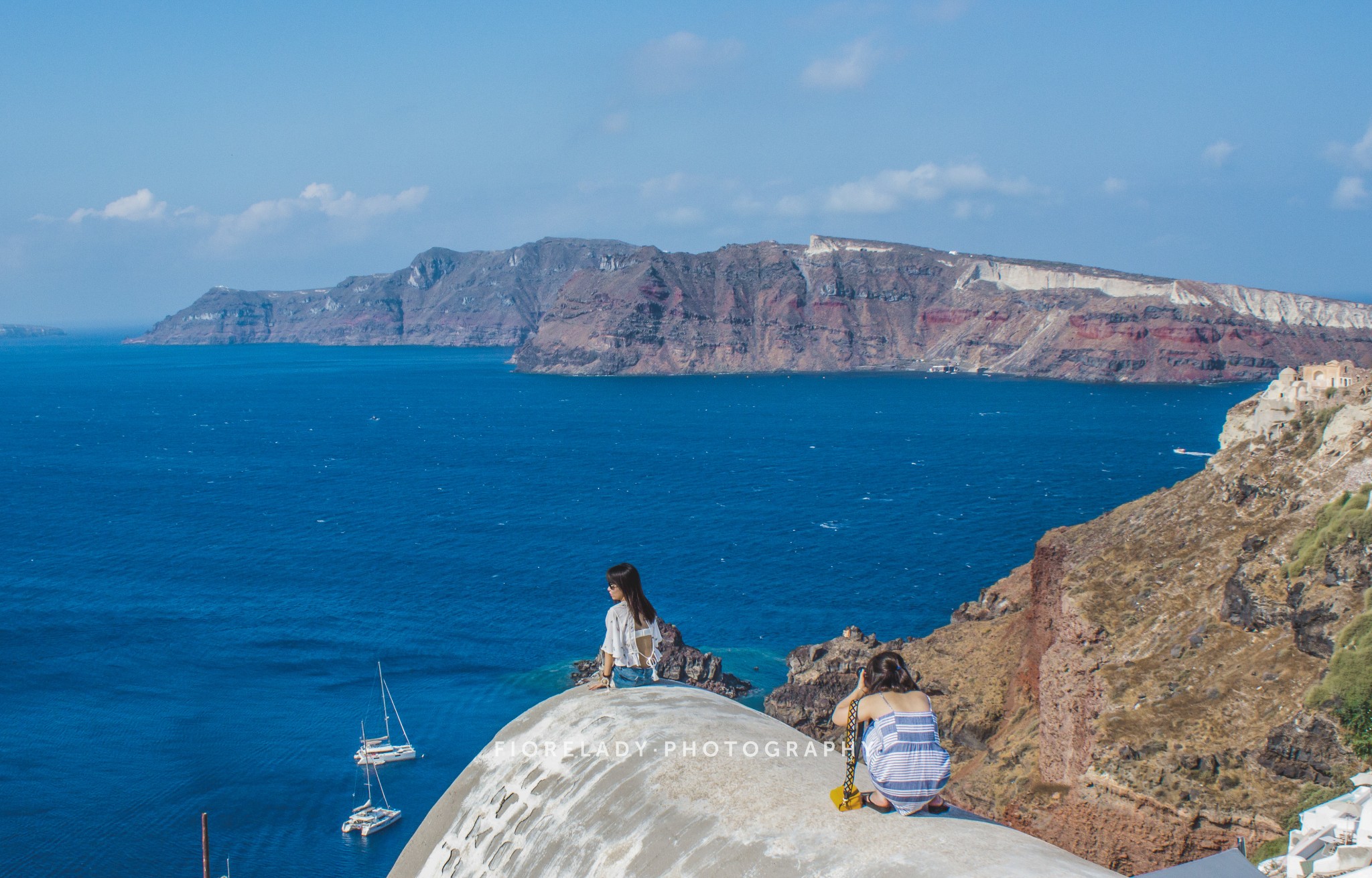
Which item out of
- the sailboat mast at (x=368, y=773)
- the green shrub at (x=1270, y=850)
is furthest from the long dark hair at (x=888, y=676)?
the sailboat mast at (x=368, y=773)

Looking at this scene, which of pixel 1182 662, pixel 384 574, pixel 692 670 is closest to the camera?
pixel 1182 662

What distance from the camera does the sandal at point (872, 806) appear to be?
901 centimetres

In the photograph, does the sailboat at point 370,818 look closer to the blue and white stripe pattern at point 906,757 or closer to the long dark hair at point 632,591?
the long dark hair at point 632,591

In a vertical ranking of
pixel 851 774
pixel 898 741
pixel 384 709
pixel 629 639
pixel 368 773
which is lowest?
pixel 368 773

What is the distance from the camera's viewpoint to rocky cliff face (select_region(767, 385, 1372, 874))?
2580cm

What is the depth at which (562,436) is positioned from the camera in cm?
15350

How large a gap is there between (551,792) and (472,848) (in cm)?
118

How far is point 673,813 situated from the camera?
32.1ft

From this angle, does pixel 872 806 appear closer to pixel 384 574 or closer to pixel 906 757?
pixel 906 757

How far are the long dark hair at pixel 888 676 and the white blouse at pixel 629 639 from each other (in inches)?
160

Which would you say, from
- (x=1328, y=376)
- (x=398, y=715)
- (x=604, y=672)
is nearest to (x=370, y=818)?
(x=398, y=715)

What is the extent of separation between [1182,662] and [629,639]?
2481 cm

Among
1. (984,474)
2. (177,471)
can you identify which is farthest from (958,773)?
(177,471)

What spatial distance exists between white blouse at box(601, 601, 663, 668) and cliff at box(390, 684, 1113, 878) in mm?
485
